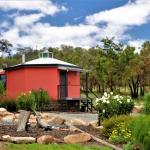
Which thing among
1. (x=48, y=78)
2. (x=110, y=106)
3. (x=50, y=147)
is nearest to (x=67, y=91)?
(x=48, y=78)

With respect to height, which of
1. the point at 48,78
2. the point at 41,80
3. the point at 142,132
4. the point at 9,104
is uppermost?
the point at 48,78

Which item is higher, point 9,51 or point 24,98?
point 9,51

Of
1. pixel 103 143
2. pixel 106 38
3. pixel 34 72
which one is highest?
pixel 106 38

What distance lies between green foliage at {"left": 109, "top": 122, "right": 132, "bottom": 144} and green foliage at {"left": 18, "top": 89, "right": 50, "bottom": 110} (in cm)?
1385

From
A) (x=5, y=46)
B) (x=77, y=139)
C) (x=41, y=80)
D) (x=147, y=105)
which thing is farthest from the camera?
(x=5, y=46)

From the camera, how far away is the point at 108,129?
12.6 metres

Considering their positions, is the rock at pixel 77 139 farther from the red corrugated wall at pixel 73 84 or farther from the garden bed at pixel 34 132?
the red corrugated wall at pixel 73 84

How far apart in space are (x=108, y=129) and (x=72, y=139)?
1403mm

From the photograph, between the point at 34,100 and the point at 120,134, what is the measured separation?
52.5 feet

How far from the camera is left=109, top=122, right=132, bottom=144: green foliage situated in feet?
38.1

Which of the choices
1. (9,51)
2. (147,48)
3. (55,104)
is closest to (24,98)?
(55,104)

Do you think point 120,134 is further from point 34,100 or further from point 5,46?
point 5,46

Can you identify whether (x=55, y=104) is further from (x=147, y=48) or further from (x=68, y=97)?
(x=147, y=48)

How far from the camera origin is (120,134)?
1200 cm
